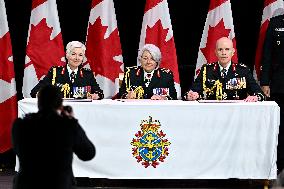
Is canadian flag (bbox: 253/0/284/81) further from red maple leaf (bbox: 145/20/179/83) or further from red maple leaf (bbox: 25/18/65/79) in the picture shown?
red maple leaf (bbox: 25/18/65/79)

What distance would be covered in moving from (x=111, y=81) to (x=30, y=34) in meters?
1.04

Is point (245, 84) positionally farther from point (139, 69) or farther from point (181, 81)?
point (181, 81)

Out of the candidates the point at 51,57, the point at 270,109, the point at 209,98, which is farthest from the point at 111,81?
the point at 270,109

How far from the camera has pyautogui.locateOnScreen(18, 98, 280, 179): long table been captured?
6.58 metres

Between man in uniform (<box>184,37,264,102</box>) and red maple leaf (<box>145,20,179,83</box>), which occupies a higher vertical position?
red maple leaf (<box>145,20,179,83</box>)

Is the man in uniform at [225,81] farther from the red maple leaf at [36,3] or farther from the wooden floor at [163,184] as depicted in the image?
the red maple leaf at [36,3]

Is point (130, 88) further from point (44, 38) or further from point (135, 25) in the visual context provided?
point (135, 25)

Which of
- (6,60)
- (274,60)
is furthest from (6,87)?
(274,60)

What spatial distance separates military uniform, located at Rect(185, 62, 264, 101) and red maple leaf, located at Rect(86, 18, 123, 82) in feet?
4.55

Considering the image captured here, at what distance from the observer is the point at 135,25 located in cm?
869

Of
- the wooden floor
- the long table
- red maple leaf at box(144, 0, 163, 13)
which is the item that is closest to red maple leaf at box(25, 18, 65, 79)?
red maple leaf at box(144, 0, 163, 13)

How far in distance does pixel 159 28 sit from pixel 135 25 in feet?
1.56

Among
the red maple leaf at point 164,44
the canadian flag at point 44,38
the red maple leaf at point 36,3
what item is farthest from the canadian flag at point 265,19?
the red maple leaf at point 36,3

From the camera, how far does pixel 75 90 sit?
723cm
